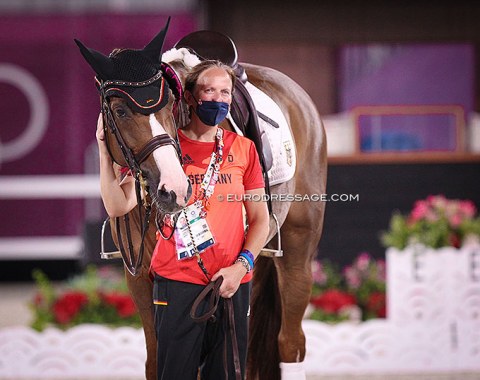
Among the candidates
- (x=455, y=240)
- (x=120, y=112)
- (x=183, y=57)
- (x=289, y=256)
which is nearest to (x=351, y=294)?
(x=455, y=240)

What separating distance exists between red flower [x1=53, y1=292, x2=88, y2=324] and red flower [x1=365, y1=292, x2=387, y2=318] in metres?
1.88

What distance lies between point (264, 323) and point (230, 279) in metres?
1.29

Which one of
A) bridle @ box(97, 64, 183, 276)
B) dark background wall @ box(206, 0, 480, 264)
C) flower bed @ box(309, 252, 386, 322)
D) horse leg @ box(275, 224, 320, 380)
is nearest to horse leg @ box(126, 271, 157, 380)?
bridle @ box(97, 64, 183, 276)

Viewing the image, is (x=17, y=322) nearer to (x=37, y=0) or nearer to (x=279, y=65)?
(x=37, y=0)

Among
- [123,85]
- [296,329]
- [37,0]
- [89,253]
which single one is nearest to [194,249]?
[123,85]

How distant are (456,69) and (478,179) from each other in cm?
328

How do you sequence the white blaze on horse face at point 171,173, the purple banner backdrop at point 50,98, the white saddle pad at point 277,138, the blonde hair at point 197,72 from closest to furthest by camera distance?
the white blaze on horse face at point 171,173 < the blonde hair at point 197,72 < the white saddle pad at point 277,138 < the purple banner backdrop at point 50,98

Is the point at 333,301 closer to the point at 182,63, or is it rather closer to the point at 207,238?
the point at 182,63

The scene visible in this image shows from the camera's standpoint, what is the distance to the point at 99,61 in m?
2.21

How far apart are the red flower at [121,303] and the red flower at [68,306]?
0.49 ft

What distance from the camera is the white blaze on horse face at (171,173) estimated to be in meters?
2.13

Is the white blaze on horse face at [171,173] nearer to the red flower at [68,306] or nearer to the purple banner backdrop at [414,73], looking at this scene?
the red flower at [68,306]

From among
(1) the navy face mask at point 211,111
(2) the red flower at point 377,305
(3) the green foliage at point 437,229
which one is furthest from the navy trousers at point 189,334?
(2) the red flower at point 377,305

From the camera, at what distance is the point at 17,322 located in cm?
703
